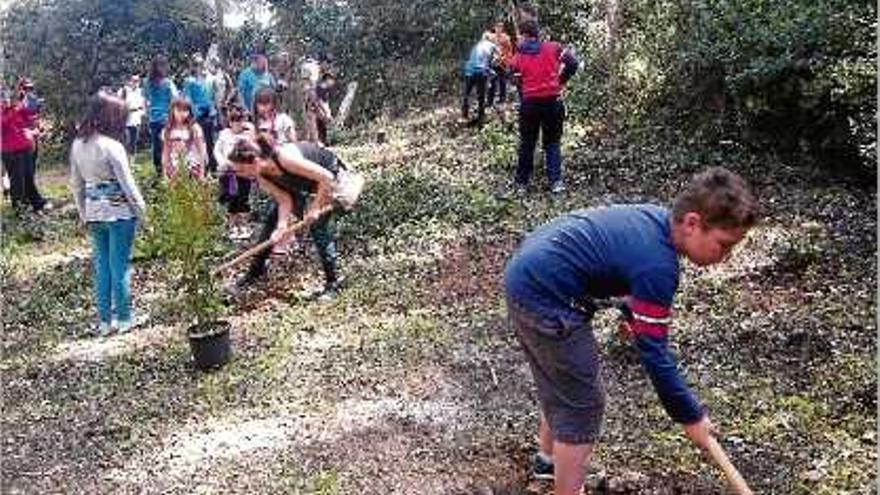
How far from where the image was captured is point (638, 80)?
14625mm

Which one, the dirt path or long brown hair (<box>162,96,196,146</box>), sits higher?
long brown hair (<box>162,96,196,146</box>)

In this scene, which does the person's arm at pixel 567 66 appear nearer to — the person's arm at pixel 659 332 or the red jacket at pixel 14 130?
the red jacket at pixel 14 130

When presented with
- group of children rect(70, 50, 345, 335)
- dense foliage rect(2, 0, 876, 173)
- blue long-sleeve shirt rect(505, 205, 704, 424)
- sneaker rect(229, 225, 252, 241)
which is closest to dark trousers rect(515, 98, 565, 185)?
dense foliage rect(2, 0, 876, 173)

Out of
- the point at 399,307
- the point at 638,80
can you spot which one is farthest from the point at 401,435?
the point at 638,80

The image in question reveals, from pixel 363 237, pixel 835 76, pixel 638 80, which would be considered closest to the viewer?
pixel 835 76

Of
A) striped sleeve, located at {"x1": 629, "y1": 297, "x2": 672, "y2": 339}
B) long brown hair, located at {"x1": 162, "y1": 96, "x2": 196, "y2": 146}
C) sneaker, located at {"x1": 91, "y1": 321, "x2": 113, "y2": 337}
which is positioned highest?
striped sleeve, located at {"x1": 629, "y1": 297, "x2": 672, "y2": 339}

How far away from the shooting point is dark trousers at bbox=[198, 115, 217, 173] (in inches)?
613

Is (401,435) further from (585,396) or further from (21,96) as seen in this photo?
(21,96)

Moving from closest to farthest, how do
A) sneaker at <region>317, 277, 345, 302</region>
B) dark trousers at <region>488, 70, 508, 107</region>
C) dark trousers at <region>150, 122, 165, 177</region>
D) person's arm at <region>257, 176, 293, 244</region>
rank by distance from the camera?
1. person's arm at <region>257, 176, 293, 244</region>
2. sneaker at <region>317, 277, 345, 302</region>
3. dark trousers at <region>150, 122, 165, 177</region>
4. dark trousers at <region>488, 70, 508, 107</region>

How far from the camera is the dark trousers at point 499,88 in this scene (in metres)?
18.0

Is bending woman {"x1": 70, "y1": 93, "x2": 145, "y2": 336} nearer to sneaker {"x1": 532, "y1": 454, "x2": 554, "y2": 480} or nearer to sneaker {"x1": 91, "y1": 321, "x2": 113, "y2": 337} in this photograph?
sneaker {"x1": 91, "y1": 321, "x2": 113, "y2": 337}

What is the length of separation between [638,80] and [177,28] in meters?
15.4

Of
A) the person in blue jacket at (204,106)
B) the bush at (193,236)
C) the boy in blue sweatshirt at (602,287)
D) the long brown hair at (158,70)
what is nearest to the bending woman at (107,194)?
the bush at (193,236)

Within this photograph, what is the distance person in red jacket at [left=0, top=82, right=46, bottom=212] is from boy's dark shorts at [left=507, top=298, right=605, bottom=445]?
12.1 meters
